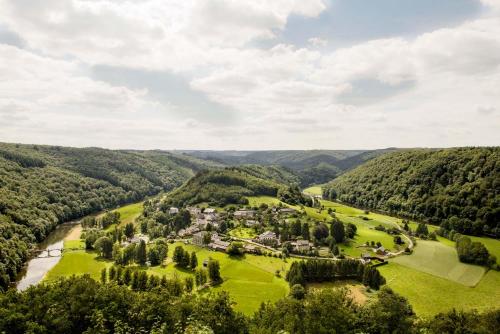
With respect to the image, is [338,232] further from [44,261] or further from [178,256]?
[44,261]

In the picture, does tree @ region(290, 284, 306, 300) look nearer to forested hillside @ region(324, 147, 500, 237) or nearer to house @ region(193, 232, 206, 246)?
house @ region(193, 232, 206, 246)

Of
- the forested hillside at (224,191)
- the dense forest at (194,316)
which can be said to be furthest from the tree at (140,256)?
the forested hillside at (224,191)

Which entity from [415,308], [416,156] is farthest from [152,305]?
→ [416,156]

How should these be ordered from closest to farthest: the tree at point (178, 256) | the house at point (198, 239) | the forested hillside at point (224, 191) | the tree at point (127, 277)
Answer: the tree at point (127, 277)
the tree at point (178, 256)
the house at point (198, 239)
the forested hillside at point (224, 191)

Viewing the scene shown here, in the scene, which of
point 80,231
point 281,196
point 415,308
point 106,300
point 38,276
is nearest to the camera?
point 106,300

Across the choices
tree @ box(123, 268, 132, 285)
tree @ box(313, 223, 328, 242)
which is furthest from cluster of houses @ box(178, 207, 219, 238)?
tree @ box(123, 268, 132, 285)

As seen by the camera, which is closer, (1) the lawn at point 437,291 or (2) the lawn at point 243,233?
(1) the lawn at point 437,291

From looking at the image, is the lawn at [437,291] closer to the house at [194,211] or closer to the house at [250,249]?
the house at [250,249]

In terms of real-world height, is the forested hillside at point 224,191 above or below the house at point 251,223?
above

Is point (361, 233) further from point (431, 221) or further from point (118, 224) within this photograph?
point (118, 224)
